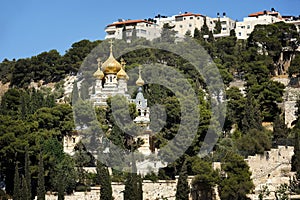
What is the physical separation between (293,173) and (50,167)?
34.0 ft

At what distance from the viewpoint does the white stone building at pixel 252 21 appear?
63.0m

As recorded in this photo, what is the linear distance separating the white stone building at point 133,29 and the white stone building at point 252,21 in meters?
7.18

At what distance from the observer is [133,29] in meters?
58.1

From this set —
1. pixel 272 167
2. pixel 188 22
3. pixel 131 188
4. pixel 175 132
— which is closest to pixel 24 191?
pixel 131 188

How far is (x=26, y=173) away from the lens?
90.9 feet

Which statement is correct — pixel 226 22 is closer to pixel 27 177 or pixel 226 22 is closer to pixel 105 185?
pixel 105 185

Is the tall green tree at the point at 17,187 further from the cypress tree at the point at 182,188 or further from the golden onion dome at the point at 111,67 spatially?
the golden onion dome at the point at 111,67

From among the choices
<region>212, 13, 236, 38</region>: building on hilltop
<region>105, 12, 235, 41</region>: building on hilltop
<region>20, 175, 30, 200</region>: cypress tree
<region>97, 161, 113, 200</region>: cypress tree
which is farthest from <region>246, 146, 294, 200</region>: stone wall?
<region>212, 13, 236, 38</region>: building on hilltop

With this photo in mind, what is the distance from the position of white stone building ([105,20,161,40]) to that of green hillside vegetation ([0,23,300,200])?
9.17 meters

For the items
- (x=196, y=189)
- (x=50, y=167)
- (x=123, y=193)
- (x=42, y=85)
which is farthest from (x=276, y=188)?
(x=42, y=85)

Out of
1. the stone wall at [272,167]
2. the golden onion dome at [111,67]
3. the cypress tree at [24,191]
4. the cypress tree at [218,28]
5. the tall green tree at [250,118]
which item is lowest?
the cypress tree at [24,191]

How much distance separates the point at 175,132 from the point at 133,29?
25801 millimetres

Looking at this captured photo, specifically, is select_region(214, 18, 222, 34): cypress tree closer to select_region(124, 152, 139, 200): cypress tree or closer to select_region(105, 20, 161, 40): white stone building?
select_region(105, 20, 161, 40): white stone building

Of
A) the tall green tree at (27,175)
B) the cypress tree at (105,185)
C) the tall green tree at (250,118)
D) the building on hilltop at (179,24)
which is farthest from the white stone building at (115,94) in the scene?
the building on hilltop at (179,24)
